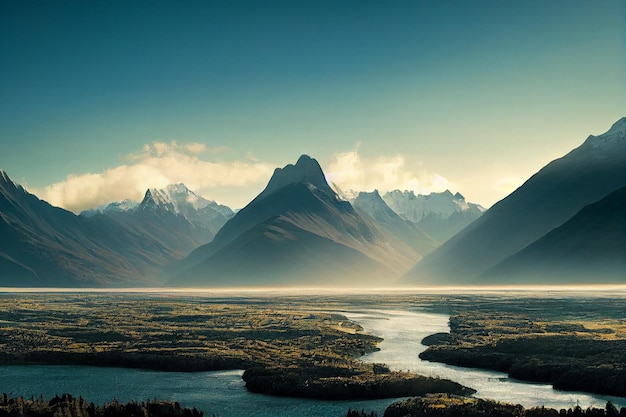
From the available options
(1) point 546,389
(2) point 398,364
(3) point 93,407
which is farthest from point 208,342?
(1) point 546,389

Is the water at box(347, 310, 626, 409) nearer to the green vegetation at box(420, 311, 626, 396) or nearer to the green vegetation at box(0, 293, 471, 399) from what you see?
the green vegetation at box(420, 311, 626, 396)

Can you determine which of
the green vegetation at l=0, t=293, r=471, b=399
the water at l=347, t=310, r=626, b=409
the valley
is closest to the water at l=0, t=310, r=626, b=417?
the water at l=347, t=310, r=626, b=409

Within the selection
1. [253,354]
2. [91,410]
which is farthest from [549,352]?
[91,410]

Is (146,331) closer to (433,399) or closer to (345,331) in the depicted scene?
(345,331)

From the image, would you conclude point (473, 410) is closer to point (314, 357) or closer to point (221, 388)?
point (221, 388)

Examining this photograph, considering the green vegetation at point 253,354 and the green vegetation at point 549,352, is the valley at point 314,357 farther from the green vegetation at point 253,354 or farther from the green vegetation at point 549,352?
the green vegetation at point 549,352

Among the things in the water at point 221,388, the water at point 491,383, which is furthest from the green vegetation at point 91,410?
the water at point 491,383
